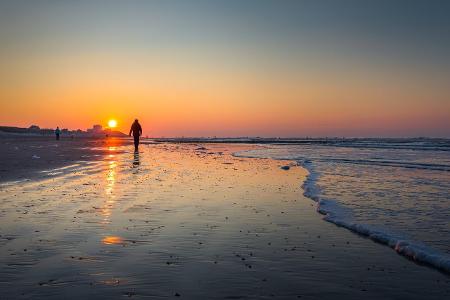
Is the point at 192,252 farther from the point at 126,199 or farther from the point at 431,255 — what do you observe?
the point at 126,199

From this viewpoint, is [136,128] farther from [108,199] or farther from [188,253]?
[188,253]

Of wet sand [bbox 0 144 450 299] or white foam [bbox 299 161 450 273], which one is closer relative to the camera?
wet sand [bbox 0 144 450 299]

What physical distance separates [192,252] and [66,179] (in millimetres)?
11584

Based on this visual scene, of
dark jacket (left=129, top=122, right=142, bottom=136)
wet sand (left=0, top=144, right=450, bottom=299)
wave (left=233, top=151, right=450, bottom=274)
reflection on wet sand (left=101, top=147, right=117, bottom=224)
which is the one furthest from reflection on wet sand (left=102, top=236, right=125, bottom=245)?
dark jacket (left=129, top=122, right=142, bottom=136)

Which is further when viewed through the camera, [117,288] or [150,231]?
[150,231]

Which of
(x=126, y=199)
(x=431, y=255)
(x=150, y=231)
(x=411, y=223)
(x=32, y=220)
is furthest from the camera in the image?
(x=126, y=199)

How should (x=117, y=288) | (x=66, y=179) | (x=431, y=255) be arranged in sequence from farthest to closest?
(x=66, y=179), (x=431, y=255), (x=117, y=288)

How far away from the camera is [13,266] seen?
619 centimetres

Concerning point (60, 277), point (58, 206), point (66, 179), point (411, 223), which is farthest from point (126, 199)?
point (411, 223)

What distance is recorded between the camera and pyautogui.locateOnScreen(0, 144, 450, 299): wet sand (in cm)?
555

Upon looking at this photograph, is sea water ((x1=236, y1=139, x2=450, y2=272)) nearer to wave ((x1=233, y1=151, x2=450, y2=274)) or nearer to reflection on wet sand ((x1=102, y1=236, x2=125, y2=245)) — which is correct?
wave ((x1=233, y1=151, x2=450, y2=274))

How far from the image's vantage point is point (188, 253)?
7215 millimetres

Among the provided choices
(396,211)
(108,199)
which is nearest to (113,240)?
(108,199)

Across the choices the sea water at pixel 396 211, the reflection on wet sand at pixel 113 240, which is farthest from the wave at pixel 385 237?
the reflection on wet sand at pixel 113 240
